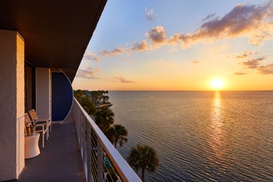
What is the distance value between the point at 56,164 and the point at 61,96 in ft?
16.9

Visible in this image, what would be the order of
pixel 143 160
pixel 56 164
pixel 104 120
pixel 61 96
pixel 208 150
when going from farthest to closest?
pixel 208 150 → pixel 104 120 → pixel 143 160 → pixel 61 96 → pixel 56 164

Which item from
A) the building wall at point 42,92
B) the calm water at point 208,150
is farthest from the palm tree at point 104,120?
the building wall at point 42,92

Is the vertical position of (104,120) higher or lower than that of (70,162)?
lower

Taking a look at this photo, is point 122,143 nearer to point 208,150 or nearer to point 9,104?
point 208,150

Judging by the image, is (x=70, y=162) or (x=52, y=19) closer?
(x=52, y=19)

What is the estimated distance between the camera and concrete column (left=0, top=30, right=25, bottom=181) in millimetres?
2504

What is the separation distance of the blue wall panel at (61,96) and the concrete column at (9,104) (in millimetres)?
5202

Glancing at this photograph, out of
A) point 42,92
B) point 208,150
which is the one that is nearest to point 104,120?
point 208,150

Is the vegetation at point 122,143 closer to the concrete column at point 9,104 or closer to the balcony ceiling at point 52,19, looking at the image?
the concrete column at point 9,104

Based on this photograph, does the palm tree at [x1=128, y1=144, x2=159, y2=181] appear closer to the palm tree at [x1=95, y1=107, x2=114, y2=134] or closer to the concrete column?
the palm tree at [x1=95, y1=107, x2=114, y2=134]

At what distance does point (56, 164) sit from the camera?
3133 mm

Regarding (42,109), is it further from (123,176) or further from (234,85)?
(234,85)

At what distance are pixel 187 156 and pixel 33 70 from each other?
16943mm

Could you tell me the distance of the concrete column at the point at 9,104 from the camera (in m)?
2.50
